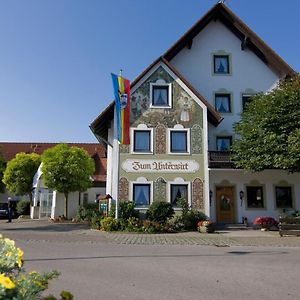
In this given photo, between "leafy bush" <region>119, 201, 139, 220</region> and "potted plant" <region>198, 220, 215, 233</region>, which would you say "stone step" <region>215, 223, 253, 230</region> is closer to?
"potted plant" <region>198, 220, 215, 233</region>

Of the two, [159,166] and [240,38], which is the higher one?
[240,38]

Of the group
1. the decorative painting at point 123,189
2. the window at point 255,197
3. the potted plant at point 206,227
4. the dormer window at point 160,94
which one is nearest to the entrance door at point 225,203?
the window at point 255,197

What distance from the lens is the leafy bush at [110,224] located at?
1947 centimetres

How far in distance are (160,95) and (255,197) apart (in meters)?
8.74

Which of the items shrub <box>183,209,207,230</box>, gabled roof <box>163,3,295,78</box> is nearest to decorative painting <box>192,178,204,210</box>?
shrub <box>183,209,207,230</box>

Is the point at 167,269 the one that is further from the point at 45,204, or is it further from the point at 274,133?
the point at 45,204

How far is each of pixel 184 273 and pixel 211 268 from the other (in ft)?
3.32

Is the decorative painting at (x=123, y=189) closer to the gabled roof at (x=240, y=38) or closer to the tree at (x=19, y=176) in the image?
the gabled roof at (x=240, y=38)

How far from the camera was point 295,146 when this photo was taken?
18.4 metres

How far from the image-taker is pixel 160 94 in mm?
23516

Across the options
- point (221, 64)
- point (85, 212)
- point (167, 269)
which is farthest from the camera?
point (85, 212)

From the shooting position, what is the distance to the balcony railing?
2256 cm

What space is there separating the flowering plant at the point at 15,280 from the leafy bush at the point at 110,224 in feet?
54.0

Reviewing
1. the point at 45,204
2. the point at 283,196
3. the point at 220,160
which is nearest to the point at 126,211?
the point at 220,160
